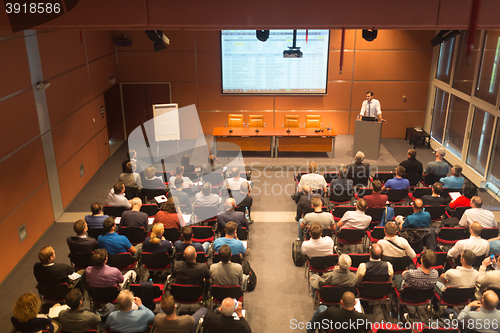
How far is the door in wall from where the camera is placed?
1211 centimetres

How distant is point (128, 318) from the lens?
13.3 feet

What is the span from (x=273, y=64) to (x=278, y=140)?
2.56 metres

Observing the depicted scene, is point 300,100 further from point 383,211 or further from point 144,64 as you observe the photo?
point 383,211

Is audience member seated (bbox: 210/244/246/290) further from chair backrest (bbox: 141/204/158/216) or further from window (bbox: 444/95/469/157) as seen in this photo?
window (bbox: 444/95/469/157)

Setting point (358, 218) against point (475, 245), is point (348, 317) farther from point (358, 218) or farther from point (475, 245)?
point (475, 245)

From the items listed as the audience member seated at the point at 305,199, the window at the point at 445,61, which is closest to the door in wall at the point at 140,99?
the audience member seated at the point at 305,199

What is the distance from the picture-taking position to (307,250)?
17.5 ft

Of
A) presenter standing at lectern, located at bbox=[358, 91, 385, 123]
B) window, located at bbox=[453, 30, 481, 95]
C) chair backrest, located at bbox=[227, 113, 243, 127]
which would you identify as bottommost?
chair backrest, located at bbox=[227, 113, 243, 127]

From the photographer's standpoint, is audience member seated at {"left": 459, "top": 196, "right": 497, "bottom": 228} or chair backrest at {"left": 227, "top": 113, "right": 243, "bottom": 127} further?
chair backrest at {"left": 227, "top": 113, "right": 243, "bottom": 127}

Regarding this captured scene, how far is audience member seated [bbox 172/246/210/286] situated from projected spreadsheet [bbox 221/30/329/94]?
8.19 metres

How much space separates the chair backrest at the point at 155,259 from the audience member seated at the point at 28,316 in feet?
4.77

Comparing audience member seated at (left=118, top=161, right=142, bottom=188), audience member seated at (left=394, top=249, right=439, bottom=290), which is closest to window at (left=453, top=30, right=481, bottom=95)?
audience member seated at (left=394, top=249, right=439, bottom=290)

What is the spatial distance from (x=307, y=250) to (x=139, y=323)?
2.36 metres

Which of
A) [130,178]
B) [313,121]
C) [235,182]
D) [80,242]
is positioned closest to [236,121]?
[313,121]
